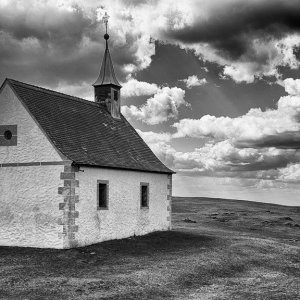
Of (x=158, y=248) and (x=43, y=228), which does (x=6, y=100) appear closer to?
(x=43, y=228)

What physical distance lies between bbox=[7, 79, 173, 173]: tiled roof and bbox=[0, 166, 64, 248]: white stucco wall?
1.92m

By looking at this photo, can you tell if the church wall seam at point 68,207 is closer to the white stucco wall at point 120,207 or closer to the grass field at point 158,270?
the white stucco wall at point 120,207

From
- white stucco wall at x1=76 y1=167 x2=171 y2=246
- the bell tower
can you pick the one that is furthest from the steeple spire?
white stucco wall at x1=76 y1=167 x2=171 y2=246

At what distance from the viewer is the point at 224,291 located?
1841cm

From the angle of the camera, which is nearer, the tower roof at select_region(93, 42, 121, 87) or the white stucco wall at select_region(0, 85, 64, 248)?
the white stucco wall at select_region(0, 85, 64, 248)

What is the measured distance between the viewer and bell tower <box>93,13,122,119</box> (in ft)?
123

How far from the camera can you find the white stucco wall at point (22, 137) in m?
27.0

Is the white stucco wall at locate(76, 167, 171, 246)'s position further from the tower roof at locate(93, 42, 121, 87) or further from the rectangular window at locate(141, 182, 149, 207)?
the tower roof at locate(93, 42, 121, 87)

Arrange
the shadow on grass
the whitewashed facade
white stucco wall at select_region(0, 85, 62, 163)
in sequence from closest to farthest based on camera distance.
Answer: the shadow on grass
the whitewashed facade
white stucco wall at select_region(0, 85, 62, 163)

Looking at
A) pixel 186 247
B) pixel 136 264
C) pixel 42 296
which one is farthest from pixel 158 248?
pixel 42 296

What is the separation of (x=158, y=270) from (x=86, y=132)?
12408 mm

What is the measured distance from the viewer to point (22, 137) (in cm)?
2758

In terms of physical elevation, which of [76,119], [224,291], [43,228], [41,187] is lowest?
[224,291]

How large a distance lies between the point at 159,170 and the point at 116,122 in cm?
507
